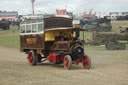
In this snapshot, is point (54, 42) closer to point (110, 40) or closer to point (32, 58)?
point (32, 58)

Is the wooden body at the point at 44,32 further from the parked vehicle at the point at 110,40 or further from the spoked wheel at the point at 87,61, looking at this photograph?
the parked vehicle at the point at 110,40

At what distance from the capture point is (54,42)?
1722cm

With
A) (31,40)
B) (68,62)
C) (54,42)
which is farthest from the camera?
(31,40)

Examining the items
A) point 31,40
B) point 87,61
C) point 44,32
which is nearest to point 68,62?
point 87,61

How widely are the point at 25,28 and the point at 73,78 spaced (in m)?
8.07

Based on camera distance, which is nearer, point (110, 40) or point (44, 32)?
point (44, 32)

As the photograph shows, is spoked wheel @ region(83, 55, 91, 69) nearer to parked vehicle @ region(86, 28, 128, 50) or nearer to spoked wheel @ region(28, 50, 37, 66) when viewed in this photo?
spoked wheel @ region(28, 50, 37, 66)

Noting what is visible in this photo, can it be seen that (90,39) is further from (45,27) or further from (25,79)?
(25,79)

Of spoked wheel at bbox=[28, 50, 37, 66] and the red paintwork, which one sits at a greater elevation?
the red paintwork

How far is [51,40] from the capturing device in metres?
17.5

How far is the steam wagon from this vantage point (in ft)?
52.3

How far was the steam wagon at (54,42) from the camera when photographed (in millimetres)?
15955

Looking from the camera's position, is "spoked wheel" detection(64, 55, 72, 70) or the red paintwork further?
the red paintwork

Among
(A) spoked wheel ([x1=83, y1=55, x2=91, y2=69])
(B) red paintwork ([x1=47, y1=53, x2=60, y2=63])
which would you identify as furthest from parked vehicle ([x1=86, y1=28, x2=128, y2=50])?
(A) spoked wheel ([x1=83, y1=55, x2=91, y2=69])
